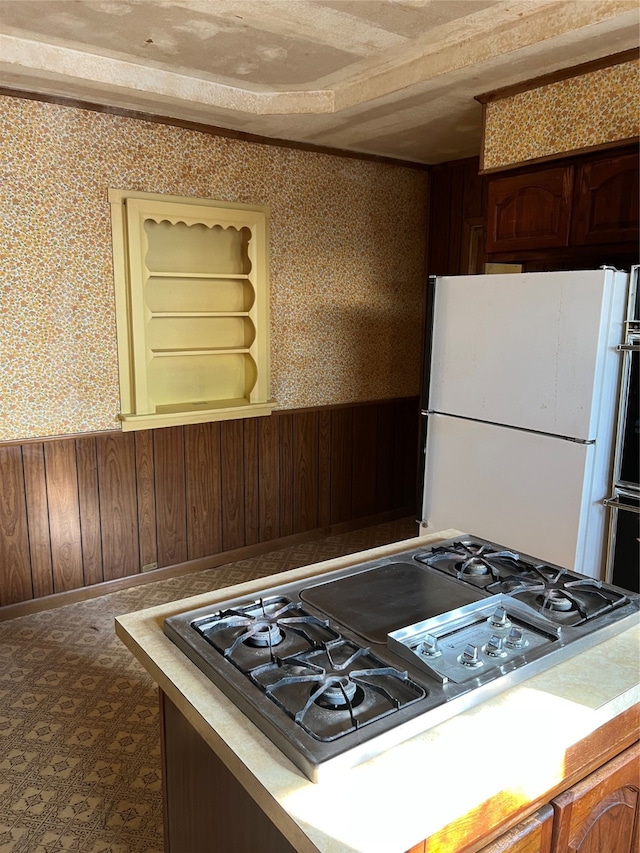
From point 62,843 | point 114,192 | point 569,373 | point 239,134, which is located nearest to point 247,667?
point 62,843

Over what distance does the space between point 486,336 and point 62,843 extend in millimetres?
2255

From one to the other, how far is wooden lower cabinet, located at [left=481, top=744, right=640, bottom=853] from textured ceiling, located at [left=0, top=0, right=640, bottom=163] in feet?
6.96

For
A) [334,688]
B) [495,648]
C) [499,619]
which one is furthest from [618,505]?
[334,688]

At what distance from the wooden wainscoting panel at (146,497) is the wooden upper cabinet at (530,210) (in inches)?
79.6

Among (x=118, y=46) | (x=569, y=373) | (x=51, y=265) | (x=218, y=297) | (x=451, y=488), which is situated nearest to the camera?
(x=569, y=373)

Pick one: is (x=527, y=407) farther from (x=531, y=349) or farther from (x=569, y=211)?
(x=569, y=211)

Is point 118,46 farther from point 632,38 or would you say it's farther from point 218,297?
point 632,38

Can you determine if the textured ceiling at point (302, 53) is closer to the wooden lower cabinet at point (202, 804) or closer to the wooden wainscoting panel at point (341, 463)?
the wooden wainscoting panel at point (341, 463)

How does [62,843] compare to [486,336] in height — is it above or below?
below

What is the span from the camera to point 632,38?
7.10 feet

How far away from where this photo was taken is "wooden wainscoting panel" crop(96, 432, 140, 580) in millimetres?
3336

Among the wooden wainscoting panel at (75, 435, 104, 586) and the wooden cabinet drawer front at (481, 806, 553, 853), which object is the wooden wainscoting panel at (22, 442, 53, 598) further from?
the wooden cabinet drawer front at (481, 806, 553, 853)

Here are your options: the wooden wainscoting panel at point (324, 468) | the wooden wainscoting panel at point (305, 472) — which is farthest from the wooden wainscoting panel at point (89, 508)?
the wooden wainscoting panel at point (324, 468)

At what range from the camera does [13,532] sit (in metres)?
3.11
